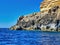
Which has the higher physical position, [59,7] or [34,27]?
[59,7]

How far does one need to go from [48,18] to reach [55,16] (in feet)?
19.8

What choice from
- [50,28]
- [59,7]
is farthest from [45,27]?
[59,7]

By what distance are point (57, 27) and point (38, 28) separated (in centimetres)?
2577

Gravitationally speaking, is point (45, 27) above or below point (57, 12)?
below

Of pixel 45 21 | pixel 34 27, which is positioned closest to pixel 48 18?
pixel 45 21

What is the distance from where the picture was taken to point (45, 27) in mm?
174125

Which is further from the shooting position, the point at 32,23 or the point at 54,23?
the point at 32,23

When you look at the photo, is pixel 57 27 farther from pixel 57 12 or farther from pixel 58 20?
pixel 57 12

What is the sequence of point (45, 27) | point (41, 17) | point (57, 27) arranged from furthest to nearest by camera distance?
point (41, 17), point (45, 27), point (57, 27)

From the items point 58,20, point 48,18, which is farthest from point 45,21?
point 58,20

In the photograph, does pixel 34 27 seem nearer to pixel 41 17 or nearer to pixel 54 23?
pixel 41 17

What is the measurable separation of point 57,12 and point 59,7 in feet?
22.0

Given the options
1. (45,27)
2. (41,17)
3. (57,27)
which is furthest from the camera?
(41,17)

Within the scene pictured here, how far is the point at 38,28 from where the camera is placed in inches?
7264
